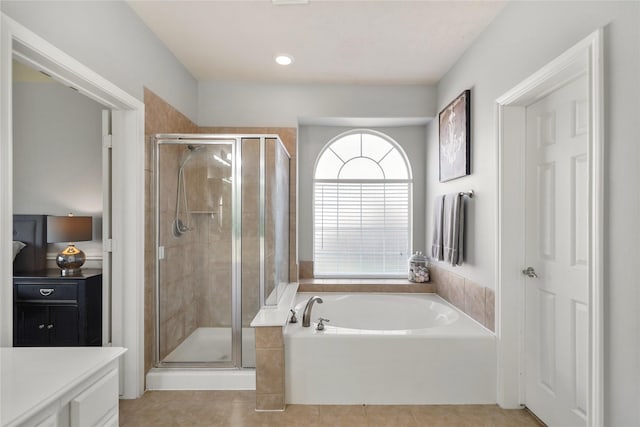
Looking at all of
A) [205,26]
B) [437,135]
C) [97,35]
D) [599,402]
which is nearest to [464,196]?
[437,135]

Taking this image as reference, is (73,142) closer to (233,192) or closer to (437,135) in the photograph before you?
(233,192)

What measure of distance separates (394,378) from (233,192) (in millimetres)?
1729

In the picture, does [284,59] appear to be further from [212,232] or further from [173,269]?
[173,269]

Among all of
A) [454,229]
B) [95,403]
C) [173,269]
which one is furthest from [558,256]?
[173,269]

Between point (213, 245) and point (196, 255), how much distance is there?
155 millimetres

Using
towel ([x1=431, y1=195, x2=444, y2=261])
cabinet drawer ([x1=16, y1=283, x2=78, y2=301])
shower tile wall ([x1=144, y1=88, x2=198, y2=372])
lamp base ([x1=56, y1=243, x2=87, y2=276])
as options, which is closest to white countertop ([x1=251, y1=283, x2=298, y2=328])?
shower tile wall ([x1=144, y1=88, x2=198, y2=372])

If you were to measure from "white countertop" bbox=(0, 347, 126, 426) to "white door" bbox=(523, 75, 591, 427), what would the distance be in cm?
205

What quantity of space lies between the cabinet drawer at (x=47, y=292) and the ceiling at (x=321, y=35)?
202 centimetres

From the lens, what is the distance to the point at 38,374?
103 cm

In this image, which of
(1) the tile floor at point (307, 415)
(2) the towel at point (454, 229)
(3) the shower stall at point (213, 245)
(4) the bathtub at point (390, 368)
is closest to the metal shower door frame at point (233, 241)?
(3) the shower stall at point (213, 245)

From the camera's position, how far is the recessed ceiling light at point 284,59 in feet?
9.36

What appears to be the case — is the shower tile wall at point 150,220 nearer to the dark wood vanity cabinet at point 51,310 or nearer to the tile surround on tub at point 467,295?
the dark wood vanity cabinet at point 51,310

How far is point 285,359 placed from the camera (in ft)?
7.59

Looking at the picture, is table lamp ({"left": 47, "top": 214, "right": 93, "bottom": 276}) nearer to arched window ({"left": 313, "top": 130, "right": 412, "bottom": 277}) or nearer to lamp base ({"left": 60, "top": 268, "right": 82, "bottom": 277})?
lamp base ({"left": 60, "top": 268, "right": 82, "bottom": 277})
